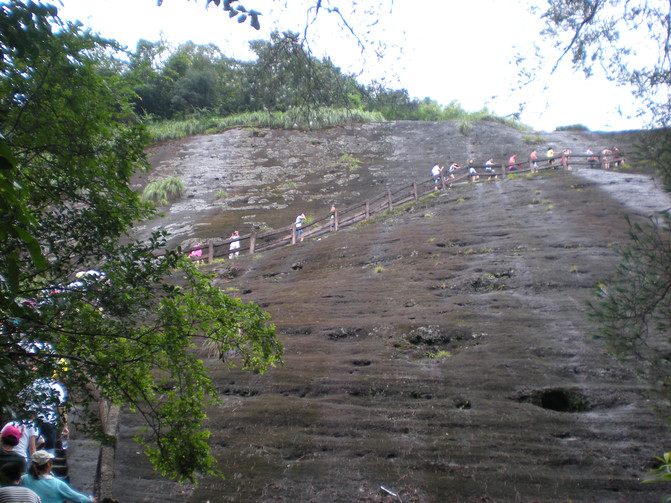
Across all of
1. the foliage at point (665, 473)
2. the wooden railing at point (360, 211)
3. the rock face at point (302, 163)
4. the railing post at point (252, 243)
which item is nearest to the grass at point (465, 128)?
the rock face at point (302, 163)

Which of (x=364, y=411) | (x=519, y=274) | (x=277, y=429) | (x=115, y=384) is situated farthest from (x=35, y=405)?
(x=519, y=274)

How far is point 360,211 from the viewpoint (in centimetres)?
2531

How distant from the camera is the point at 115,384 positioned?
5.59m

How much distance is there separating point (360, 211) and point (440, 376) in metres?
16.0

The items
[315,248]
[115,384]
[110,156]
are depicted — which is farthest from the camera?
[315,248]

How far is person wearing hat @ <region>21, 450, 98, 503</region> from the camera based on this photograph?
5.98 metres

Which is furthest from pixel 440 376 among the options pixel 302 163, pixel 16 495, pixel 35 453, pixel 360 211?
pixel 302 163

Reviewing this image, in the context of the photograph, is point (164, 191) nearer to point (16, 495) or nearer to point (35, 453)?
point (35, 453)

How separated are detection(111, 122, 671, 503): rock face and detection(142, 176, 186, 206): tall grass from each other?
11.3 metres

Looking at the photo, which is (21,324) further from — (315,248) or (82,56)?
(315,248)

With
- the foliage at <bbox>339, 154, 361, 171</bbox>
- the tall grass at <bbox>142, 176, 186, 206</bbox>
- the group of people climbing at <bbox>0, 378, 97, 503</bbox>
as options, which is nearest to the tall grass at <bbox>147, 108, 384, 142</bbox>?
the foliage at <bbox>339, 154, 361, 171</bbox>

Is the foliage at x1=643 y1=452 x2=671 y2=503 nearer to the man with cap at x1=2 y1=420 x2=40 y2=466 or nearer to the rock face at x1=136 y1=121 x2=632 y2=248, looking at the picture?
the man with cap at x1=2 y1=420 x2=40 y2=466

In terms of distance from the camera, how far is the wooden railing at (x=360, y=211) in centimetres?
2105

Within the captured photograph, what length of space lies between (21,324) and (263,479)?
15.6 feet
